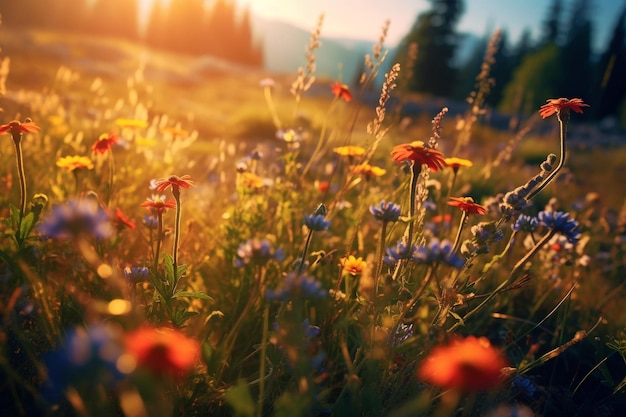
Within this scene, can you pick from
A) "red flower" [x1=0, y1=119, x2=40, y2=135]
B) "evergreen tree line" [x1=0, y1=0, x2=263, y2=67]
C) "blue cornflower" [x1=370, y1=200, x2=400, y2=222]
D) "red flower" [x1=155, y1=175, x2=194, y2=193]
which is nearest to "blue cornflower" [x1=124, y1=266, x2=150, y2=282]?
"red flower" [x1=155, y1=175, x2=194, y2=193]

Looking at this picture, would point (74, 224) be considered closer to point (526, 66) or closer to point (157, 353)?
point (157, 353)

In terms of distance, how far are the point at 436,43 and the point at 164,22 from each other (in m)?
37.5

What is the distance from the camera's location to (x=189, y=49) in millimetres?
57562

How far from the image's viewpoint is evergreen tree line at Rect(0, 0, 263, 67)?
47.9 metres

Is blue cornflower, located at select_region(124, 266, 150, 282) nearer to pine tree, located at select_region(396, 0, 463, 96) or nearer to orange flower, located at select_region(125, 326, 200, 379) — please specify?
orange flower, located at select_region(125, 326, 200, 379)

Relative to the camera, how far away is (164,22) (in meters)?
56.4

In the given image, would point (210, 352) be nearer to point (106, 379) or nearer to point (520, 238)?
point (106, 379)

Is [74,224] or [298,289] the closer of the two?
[74,224]

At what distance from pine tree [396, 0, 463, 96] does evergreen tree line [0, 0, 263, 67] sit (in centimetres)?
3370

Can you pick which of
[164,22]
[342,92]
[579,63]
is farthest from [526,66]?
[164,22]

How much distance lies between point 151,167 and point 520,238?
2887 millimetres

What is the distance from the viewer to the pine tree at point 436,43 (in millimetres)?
31906

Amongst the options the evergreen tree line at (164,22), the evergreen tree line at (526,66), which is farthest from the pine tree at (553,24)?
the evergreen tree line at (164,22)

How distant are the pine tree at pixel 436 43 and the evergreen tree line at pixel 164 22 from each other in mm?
33698
